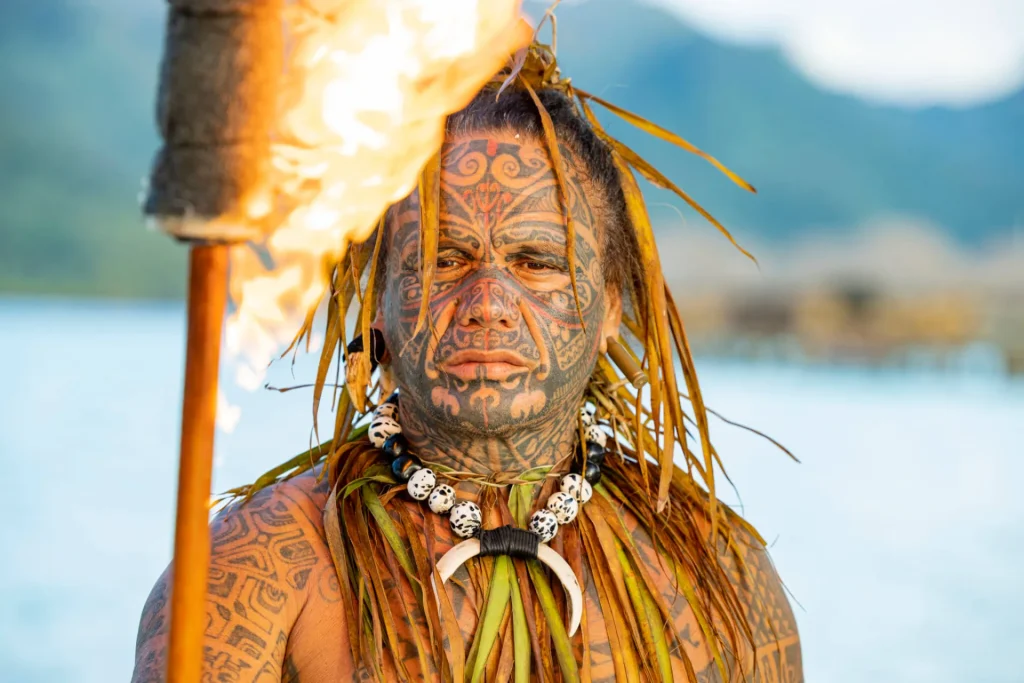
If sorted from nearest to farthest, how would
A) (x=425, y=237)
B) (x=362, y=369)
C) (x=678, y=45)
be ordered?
1. (x=425, y=237)
2. (x=362, y=369)
3. (x=678, y=45)

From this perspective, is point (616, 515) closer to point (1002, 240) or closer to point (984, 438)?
point (984, 438)

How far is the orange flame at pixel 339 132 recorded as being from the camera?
1193 millimetres

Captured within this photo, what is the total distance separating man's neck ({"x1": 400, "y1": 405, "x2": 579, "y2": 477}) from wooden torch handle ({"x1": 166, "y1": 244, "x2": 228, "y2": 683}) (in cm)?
79

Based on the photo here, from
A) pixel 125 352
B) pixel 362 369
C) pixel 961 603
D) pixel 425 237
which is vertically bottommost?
pixel 961 603

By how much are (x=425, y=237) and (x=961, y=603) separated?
564cm

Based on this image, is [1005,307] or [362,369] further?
[1005,307]

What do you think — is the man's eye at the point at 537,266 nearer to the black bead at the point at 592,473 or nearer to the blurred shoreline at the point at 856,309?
the black bead at the point at 592,473

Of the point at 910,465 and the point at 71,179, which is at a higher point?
the point at 71,179

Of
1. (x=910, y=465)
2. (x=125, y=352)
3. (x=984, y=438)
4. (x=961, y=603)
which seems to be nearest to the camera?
(x=961, y=603)

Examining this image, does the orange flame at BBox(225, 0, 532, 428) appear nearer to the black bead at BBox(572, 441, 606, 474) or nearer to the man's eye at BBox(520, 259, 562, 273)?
the man's eye at BBox(520, 259, 562, 273)

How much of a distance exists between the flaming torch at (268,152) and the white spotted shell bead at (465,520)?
0.55m

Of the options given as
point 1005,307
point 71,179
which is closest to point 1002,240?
point 1005,307

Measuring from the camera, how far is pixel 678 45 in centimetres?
2998

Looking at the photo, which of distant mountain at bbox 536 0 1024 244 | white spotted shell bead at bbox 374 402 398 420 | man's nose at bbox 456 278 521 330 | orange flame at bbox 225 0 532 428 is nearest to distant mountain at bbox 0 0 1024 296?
distant mountain at bbox 536 0 1024 244
